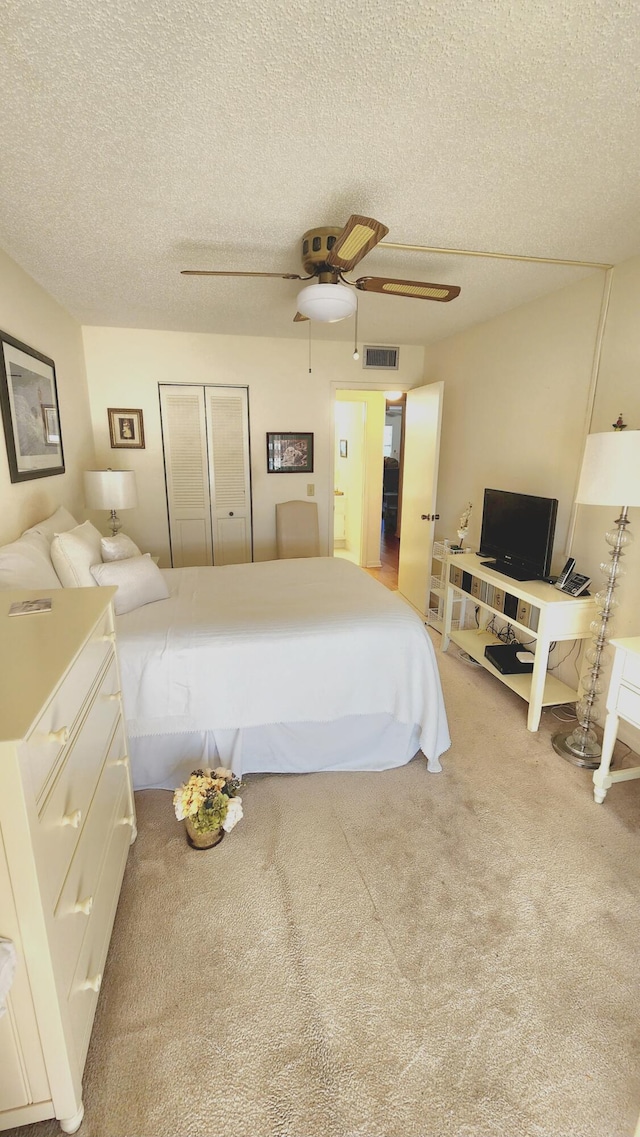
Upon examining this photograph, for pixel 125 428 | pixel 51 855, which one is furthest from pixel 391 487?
pixel 51 855

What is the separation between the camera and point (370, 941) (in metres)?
1.47

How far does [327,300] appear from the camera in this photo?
1.95 m

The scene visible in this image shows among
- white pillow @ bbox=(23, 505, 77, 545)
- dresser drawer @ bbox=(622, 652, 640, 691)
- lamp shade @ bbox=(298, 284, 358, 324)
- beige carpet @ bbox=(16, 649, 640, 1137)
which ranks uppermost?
lamp shade @ bbox=(298, 284, 358, 324)

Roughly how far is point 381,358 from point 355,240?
2.80 meters

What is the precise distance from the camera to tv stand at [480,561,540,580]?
281 centimetres

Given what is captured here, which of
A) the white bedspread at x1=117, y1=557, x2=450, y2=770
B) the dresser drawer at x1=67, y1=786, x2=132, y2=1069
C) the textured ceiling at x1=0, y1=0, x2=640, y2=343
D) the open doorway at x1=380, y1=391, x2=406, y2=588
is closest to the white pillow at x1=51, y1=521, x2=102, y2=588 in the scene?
the white bedspread at x1=117, y1=557, x2=450, y2=770

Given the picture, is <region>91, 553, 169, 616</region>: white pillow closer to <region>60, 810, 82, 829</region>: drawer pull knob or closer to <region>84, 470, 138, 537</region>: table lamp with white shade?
<region>84, 470, 138, 537</region>: table lamp with white shade

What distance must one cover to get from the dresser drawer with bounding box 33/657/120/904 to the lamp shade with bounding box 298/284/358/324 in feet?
5.49

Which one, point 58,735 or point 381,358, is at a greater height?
point 381,358

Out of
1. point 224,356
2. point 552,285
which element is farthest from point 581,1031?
point 224,356

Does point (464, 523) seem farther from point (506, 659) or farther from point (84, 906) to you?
point (84, 906)

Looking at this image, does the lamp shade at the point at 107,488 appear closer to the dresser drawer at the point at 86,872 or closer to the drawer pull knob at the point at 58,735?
the dresser drawer at the point at 86,872

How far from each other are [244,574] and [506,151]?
231cm

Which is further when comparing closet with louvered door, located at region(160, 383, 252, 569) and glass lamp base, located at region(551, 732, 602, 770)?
closet with louvered door, located at region(160, 383, 252, 569)
